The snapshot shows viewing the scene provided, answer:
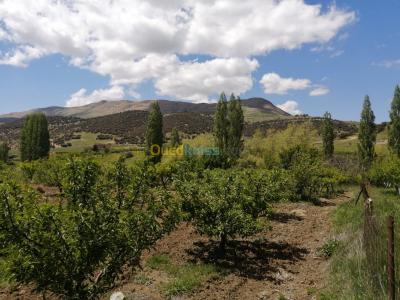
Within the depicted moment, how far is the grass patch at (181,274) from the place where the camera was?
938 cm

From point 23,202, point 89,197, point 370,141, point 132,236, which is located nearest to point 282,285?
point 132,236

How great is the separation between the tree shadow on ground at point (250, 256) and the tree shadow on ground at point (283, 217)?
3294mm

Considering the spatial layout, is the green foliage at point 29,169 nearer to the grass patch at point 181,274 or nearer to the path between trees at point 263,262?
the path between trees at point 263,262

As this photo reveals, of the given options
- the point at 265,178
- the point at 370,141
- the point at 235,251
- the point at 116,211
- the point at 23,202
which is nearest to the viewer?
the point at 23,202

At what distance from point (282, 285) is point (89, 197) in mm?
5928

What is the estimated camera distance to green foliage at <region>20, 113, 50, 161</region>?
67812 mm

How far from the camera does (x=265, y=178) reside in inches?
531

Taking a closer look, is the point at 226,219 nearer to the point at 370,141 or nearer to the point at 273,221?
the point at 273,221

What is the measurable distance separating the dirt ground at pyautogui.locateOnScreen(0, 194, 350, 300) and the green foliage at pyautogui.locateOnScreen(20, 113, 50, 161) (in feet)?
194

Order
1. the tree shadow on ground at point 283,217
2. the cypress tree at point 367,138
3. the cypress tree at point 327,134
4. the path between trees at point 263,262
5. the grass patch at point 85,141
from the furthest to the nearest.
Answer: the grass patch at point 85,141
the cypress tree at point 327,134
the cypress tree at point 367,138
the tree shadow on ground at point 283,217
the path between trees at point 263,262

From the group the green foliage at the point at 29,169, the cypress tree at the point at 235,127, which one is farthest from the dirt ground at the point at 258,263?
the cypress tree at the point at 235,127

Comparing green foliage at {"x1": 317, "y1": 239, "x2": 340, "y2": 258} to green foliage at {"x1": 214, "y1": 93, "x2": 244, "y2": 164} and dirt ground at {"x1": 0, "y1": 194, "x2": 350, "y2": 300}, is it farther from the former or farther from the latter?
green foliage at {"x1": 214, "y1": 93, "x2": 244, "y2": 164}

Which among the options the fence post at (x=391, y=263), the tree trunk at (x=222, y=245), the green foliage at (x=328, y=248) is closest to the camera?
the fence post at (x=391, y=263)

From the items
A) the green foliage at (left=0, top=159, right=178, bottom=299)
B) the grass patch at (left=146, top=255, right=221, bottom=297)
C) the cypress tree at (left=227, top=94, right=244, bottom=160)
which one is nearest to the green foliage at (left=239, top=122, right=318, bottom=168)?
the cypress tree at (left=227, top=94, right=244, bottom=160)
